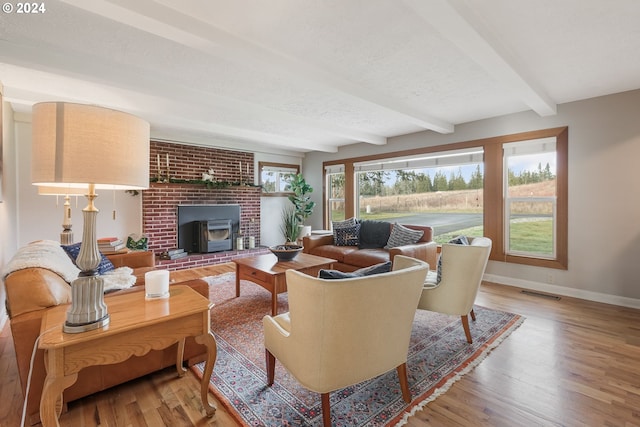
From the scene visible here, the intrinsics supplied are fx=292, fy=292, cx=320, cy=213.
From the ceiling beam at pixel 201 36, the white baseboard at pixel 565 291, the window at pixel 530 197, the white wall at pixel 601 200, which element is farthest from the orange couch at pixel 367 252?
the ceiling beam at pixel 201 36

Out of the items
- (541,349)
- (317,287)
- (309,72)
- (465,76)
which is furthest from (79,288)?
(465,76)

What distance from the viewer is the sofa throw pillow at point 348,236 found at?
465 centimetres

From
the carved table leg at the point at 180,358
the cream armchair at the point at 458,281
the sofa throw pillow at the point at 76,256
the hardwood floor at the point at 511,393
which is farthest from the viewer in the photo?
the sofa throw pillow at the point at 76,256

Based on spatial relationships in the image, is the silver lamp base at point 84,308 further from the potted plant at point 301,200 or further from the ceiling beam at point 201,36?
the potted plant at point 301,200

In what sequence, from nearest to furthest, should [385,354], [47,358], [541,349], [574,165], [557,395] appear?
[47,358]
[385,354]
[557,395]
[541,349]
[574,165]

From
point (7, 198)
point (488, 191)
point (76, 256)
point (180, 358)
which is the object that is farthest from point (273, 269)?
point (488, 191)

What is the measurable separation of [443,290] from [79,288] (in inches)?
91.8

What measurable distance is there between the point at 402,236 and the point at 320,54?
104 inches

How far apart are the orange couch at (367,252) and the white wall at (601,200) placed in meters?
1.36

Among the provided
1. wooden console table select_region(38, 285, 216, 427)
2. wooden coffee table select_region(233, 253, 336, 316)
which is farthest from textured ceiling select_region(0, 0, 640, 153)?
wooden coffee table select_region(233, 253, 336, 316)

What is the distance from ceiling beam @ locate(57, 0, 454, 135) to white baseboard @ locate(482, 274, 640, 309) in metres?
3.22

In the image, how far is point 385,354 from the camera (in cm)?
155

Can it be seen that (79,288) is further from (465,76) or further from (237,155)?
(237,155)

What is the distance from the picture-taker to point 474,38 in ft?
6.38
